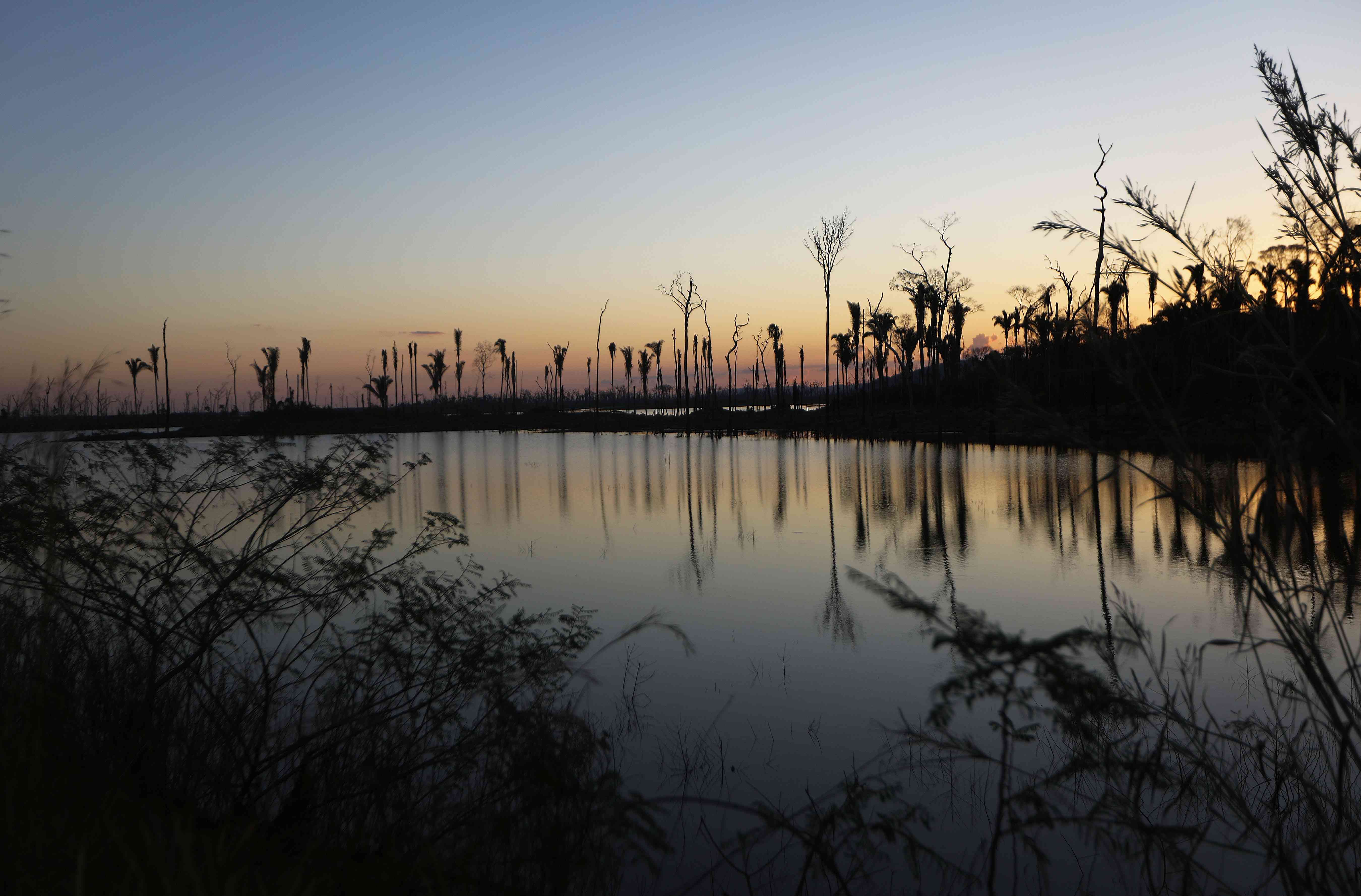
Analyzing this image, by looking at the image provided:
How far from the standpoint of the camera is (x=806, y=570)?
12.9m

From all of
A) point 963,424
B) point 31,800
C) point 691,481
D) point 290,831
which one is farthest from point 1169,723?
point 963,424

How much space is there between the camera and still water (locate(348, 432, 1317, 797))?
704 centimetres

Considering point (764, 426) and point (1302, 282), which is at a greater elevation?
point (1302, 282)

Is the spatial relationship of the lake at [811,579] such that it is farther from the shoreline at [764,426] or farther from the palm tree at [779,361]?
the palm tree at [779,361]

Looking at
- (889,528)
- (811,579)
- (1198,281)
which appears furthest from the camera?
(889,528)

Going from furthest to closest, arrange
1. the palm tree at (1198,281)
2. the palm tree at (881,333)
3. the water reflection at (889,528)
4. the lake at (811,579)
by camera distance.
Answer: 1. the palm tree at (881,333)
2. the water reflection at (889,528)
3. the lake at (811,579)
4. the palm tree at (1198,281)

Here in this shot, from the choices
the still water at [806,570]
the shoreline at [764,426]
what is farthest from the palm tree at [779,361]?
the still water at [806,570]

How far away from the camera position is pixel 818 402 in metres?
123

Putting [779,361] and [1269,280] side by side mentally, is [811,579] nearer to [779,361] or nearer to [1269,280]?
[1269,280]

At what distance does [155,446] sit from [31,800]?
4.31m

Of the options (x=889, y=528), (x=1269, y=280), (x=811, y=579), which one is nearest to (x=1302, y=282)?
(x=1269, y=280)

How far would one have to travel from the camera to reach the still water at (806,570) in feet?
23.1

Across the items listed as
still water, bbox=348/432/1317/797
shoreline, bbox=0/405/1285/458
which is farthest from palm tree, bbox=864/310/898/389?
still water, bbox=348/432/1317/797

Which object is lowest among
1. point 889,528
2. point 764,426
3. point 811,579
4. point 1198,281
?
point 811,579
